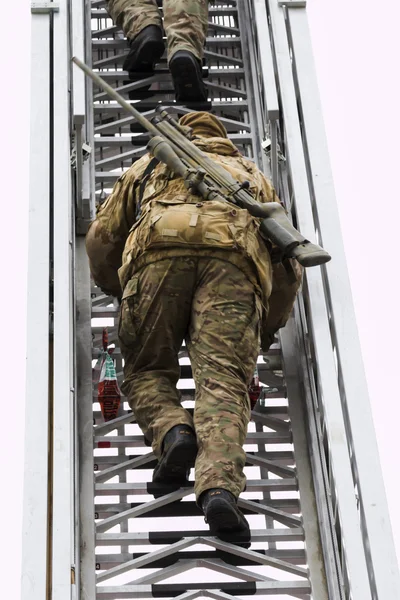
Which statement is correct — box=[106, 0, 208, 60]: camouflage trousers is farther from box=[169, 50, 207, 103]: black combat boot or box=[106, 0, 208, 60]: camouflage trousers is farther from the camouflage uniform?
the camouflage uniform

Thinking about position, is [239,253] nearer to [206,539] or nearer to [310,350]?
[310,350]

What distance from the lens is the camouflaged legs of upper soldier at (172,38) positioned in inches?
425

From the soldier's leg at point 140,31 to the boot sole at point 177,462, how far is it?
349 cm

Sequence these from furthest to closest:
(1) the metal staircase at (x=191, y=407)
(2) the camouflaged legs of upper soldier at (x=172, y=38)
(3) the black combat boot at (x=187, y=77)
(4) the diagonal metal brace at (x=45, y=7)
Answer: (2) the camouflaged legs of upper soldier at (x=172, y=38) < (3) the black combat boot at (x=187, y=77) < (4) the diagonal metal brace at (x=45, y=7) < (1) the metal staircase at (x=191, y=407)

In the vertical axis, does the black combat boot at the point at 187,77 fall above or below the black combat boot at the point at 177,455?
above

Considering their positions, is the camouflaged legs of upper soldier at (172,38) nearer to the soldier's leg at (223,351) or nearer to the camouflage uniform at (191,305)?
the camouflage uniform at (191,305)

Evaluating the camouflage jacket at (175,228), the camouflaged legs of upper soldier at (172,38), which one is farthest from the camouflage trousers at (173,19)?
the camouflage jacket at (175,228)

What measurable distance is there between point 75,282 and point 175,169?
3.78ft

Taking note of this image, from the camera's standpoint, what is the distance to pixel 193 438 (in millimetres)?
8461

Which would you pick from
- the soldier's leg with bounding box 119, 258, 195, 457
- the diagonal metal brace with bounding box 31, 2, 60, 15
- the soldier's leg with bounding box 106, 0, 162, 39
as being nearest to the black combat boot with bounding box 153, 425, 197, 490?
the soldier's leg with bounding box 119, 258, 195, 457

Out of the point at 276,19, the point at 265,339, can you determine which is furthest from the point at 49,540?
the point at 276,19

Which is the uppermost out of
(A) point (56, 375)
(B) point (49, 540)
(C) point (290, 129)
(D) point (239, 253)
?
(C) point (290, 129)

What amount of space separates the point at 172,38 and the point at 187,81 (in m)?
0.35

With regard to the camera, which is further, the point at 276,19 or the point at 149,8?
the point at 149,8
